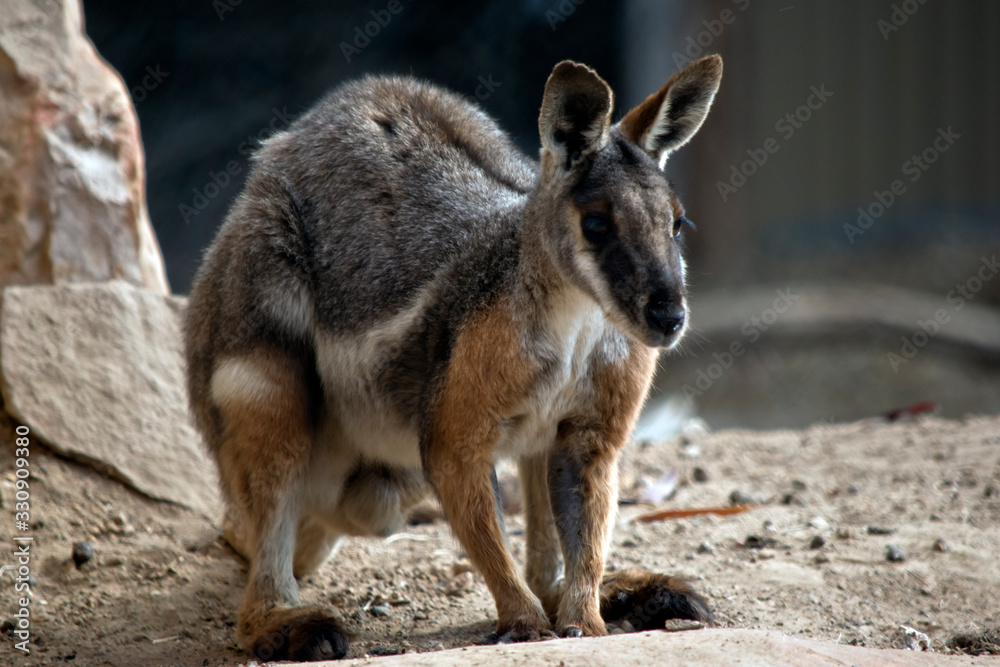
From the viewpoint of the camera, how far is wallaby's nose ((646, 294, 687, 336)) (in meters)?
3.14

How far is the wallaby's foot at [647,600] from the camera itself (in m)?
3.66

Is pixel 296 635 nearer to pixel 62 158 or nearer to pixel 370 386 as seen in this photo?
pixel 370 386

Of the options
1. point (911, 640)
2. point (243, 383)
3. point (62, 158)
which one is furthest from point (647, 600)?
point (62, 158)

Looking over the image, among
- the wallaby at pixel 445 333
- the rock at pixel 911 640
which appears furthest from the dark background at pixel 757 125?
the rock at pixel 911 640

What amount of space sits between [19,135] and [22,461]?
166 centimetres

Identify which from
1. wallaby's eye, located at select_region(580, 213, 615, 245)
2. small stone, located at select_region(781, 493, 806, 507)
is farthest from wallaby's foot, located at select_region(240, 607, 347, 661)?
small stone, located at select_region(781, 493, 806, 507)

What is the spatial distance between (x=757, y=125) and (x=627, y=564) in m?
7.73

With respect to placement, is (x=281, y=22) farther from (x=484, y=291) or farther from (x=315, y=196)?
(x=484, y=291)

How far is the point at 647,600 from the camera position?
380 cm

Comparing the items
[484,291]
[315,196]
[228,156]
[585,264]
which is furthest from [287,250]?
[228,156]

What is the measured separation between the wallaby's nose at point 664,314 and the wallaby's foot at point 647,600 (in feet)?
3.71

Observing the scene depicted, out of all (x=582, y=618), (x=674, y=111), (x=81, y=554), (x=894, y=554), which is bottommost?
(x=81, y=554)

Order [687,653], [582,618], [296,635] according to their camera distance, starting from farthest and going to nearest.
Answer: [296,635], [582,618], [687,653]

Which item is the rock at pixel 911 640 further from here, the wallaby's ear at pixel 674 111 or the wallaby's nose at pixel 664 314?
the wallaby's ear at pixel 674 111
